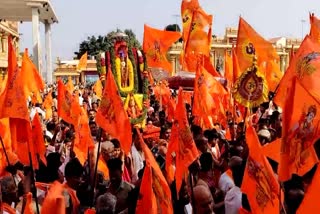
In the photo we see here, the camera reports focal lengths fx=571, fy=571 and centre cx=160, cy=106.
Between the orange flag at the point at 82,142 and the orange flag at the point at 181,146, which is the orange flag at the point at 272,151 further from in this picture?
the orange flag at the point at 82,142

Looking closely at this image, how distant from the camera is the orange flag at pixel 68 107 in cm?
816

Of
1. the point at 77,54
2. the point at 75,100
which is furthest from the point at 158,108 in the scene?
the point at 77,54

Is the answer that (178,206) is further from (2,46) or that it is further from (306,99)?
(2,46)

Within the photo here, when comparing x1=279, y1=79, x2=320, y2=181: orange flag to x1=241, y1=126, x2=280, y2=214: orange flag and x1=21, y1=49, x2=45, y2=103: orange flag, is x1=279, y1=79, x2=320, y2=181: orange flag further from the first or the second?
x1=21, y1=49, x2=45, y2=103: orange flag

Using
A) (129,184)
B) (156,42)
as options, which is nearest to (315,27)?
(156,42)

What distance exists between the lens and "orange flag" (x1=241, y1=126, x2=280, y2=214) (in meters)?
3.61

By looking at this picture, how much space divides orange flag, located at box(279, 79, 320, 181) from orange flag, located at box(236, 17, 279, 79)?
5690 mm

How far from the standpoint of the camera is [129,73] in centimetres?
956

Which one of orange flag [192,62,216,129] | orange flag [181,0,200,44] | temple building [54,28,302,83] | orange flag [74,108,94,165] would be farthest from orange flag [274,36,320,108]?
temple building [54,28,302,83]

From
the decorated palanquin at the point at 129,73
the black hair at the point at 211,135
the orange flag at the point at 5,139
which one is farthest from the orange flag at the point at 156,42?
the orange flag at the point at 5,139

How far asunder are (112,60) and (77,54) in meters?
61.4

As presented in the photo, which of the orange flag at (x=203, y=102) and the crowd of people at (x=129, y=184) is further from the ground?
the orange flag at (x=203, y=102)

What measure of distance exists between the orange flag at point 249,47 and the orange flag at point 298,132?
569 centimetres

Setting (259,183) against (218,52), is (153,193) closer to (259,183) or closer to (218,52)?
(259,183)
